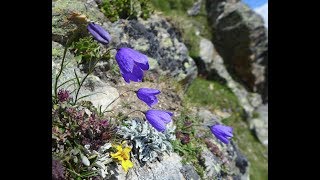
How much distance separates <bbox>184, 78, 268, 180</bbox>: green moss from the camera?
9.48m

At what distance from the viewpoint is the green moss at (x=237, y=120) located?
9.48 metres

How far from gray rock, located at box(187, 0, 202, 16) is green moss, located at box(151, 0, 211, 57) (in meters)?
0.08

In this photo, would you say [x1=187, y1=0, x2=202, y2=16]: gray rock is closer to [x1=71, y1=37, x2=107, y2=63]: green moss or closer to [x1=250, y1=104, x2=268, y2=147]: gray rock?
[x1=250, y1=104, x2=268, y2=147]: gray rock

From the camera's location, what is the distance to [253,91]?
12.0 metres

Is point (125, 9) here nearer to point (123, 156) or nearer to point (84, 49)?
point (84, 49)

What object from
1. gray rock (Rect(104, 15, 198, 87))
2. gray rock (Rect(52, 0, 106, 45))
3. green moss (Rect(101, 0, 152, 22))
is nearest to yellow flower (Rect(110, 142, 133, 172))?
gray rock (Rect(52, 0, 106, 45))

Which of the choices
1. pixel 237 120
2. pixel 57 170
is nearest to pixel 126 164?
pixel 57 170

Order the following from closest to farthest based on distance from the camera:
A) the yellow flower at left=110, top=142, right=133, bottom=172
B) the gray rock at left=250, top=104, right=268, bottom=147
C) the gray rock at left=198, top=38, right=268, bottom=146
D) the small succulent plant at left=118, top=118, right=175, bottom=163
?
1. the yellow flower at left=110, top=142, right=133, bottom=172
2. the small succulent plant at left=118, top=118, right=175, bottom=163
3. the gray rock at left=198, top=38, right=268, bottom=146
4. the gray rock at left=250, top=104, right=268, bottom=147

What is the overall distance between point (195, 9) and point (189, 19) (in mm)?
472

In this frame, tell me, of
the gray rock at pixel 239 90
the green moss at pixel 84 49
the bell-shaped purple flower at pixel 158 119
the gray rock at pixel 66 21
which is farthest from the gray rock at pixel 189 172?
the gray rock at pixel 239 90
